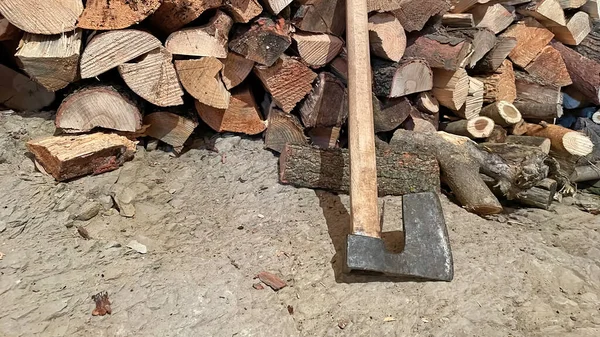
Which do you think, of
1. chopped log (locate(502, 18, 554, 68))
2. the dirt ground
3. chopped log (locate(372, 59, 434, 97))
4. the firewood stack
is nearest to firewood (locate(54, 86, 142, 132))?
the firewood stack

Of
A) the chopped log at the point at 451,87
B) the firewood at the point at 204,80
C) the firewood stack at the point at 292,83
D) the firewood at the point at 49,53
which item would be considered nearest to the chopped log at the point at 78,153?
→ the firewood stack at the point at 292,83

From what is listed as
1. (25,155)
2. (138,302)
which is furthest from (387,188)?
(25,155)

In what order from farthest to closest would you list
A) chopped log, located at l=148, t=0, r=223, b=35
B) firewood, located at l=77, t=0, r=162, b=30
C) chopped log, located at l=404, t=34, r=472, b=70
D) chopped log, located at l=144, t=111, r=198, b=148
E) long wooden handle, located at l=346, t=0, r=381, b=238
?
chopped log, located at l=404, t=34, r=472, b=70
chopped log, located at l=144, t=111, r=198, b=148
chopped log, located at l=148, t=0, r=223, b=35
firewood, located at l=77, t=0, r=162, b=30
long wooden handle, located at l=346, t=0, r=381, b=238

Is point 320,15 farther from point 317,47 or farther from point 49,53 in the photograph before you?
point 49,53

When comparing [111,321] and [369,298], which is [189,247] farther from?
[369,298]

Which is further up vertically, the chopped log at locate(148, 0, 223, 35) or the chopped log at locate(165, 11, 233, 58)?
the chopped log at locate(148, 0, 223, 35)

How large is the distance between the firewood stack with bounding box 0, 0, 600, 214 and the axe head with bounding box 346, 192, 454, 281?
18.1 inches

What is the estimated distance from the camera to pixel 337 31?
2.73m

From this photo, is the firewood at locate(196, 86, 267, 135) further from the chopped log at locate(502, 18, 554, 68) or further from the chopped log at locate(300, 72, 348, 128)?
the chopped log at locate(502, 18, 554, 68)

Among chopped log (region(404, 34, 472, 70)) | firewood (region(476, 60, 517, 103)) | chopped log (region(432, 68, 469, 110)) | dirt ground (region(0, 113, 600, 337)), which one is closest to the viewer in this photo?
dirt ground (region(0, 113, 600, 337))

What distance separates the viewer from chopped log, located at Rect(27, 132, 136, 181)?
2.35 metres

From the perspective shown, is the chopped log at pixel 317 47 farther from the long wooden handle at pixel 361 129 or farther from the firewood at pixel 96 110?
the firewood at pixel 96 110

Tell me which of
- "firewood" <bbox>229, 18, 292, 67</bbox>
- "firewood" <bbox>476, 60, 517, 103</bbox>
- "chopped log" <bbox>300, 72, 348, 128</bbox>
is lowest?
"firewood" <bbox>476, 60, 517, 103</bbox>

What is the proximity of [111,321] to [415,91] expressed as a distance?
196 centimetres
